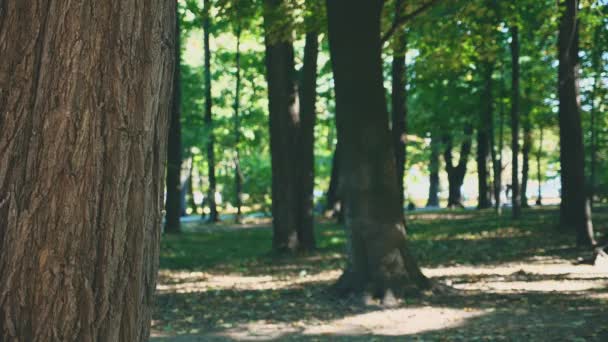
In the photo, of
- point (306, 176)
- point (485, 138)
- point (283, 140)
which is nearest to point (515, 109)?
point (306, 176)

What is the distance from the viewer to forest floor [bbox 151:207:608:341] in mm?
9328

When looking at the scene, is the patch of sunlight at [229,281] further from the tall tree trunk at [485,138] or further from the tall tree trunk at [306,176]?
the tall tree trunk at [485,138]

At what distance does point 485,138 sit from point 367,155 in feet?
86.2

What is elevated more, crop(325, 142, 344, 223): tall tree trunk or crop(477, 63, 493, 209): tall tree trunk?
crop(477, 63, 493, 209): tall tree trunk

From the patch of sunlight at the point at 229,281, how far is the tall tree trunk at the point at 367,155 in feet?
8.02

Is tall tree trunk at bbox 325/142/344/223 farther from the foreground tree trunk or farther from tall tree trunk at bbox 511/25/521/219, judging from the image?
the foreground tree trunk

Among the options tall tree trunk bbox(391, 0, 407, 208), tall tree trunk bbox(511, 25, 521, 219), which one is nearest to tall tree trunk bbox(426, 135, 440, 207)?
tall tree trunk bbox(511, 25, 521, 219)

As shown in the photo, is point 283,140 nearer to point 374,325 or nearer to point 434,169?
point 374,325

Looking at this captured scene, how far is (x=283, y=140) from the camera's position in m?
18.3

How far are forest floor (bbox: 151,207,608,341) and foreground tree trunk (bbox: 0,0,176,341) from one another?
227 inches

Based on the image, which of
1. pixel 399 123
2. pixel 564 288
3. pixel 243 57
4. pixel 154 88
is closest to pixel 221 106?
pixel 243 57

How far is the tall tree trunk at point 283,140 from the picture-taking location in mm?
18141

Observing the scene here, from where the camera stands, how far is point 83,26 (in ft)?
11.6

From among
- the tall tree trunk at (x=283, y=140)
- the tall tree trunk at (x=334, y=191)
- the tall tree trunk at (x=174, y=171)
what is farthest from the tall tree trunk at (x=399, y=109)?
the tall tree trunk at (x=334, y=191)
